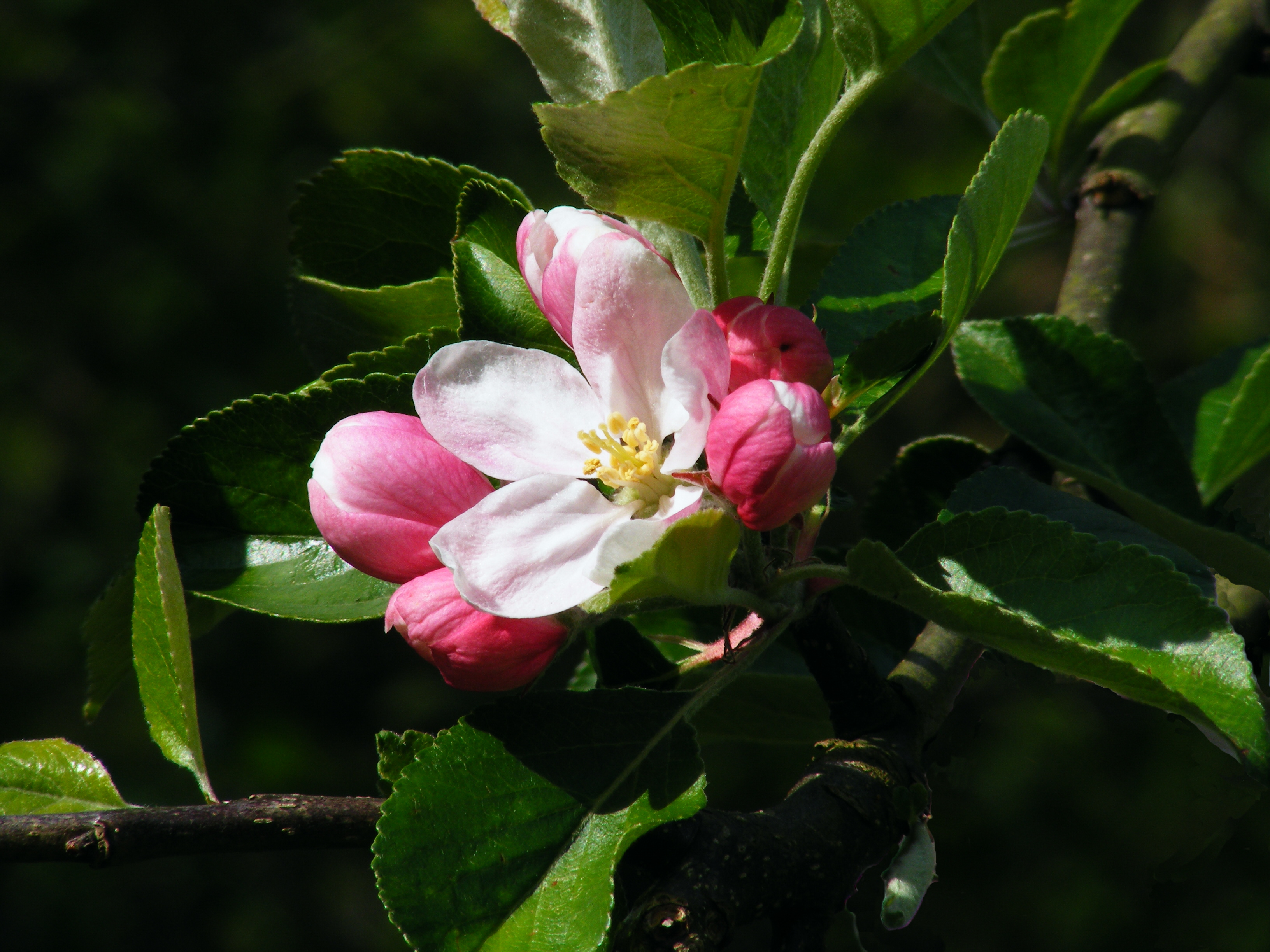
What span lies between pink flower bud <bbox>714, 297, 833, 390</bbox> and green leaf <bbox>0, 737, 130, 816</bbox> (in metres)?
0.44

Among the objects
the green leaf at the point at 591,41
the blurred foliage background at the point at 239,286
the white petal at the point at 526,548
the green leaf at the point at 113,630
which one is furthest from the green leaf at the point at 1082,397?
the blurred foliage background at the point at 239,286

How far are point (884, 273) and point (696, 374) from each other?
0.35 metres

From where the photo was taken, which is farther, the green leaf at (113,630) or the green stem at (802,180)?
the green leaf at (113,630)

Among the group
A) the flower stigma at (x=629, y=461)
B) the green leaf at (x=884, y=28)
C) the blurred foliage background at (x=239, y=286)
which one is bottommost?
the blurred foliage background at (x=239, y=286)

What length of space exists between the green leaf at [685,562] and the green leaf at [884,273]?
0.97ft

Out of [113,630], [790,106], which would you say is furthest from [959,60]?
[113,630]

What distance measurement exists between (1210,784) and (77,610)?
2.91m

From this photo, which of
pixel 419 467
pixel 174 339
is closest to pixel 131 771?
pixel 174 339

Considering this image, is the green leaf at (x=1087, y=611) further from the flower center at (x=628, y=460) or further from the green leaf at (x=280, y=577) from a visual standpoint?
the green leaf at (x=280, y=577)

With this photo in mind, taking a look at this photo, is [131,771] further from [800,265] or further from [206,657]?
[800,265]

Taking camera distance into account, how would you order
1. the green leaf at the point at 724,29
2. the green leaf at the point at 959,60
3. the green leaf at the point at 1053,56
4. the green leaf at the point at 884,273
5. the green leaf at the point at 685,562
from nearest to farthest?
the green leaf at the point at 685,562 < the green leaf at the point at 724,29 < the green leaf at the point at 884,273 < the green leaf at the point at 1053,56 < the green leaf at the point at 959,60

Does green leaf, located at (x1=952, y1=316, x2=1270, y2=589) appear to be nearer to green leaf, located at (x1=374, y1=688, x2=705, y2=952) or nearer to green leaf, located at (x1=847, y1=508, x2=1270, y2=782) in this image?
green leaf, located at (x1=847, y1=508, x2=1270, y2=782)

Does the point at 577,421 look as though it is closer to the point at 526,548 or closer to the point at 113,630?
the point at 526,548

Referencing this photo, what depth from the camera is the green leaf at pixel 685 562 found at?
513mm
